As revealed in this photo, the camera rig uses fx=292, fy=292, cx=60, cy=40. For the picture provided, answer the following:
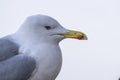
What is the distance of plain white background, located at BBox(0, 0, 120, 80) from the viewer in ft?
3.69

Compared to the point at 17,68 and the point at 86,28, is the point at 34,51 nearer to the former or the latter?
the point at 17,68

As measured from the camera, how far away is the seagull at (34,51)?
0.47m

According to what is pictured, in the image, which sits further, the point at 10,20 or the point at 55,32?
the point at 10,20

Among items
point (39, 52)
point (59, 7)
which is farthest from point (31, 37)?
point (59, 7)

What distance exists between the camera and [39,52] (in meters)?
0.48

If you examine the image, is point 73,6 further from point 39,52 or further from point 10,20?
point 39,52

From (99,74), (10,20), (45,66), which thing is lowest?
(99,74)

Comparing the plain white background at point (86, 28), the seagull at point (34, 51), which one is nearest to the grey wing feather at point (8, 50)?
the seagull at point (34, 51)

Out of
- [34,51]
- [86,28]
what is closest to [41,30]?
[34,51]

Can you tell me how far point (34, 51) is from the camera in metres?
0.48

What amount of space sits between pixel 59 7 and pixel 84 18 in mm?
106

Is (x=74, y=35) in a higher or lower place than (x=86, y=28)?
higher

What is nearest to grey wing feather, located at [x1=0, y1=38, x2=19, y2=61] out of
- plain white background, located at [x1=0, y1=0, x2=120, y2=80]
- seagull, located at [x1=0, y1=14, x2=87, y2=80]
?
seagull, located at [x1=0, y1=14, x2=87, y2=80]

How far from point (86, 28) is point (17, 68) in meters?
0.69
